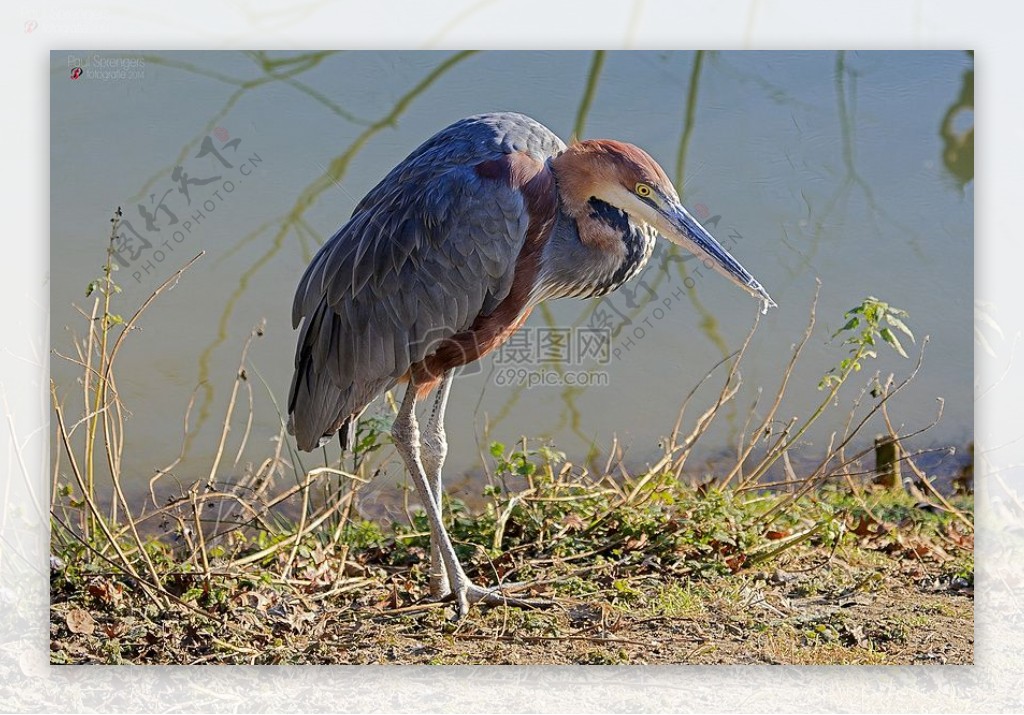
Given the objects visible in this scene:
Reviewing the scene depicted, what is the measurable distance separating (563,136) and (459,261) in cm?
72

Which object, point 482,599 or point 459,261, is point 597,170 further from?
point 482,599

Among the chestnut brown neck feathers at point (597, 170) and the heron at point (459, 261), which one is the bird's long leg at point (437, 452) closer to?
the heron at point (459, 261)

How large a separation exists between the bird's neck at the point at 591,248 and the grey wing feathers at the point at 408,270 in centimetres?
15

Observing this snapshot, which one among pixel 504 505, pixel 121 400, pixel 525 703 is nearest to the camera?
pixel 525 703

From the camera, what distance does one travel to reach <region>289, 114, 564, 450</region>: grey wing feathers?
3.60 m

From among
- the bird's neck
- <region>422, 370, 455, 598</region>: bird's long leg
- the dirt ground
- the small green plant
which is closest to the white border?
the dirt ground

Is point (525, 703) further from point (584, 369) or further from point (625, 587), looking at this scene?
point (584, 369)

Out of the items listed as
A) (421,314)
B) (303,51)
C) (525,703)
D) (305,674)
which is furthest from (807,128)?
(305,674)

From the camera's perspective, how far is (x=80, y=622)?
373 centimetres

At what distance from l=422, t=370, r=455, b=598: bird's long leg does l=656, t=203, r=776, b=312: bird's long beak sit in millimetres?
843

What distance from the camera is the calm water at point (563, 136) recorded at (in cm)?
383

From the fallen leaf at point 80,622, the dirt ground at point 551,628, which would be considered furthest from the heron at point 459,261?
the fallen leaf at point 80,622

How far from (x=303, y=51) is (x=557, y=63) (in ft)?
2.70

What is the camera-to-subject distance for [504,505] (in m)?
4.24
